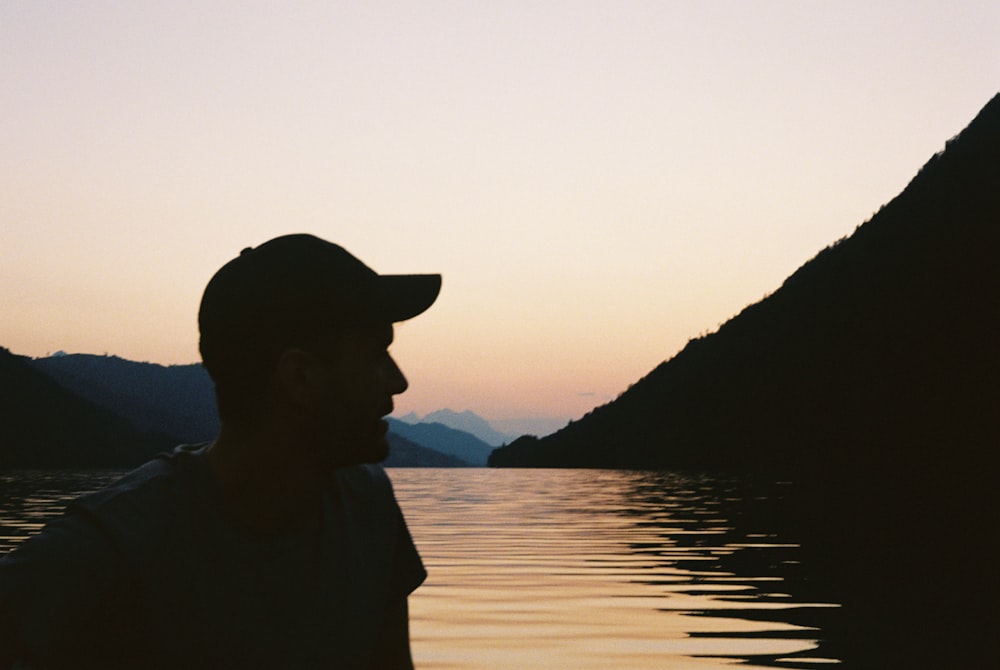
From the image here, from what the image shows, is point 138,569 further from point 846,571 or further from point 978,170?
point 978,170

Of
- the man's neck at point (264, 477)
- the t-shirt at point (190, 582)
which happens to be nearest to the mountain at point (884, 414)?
the t-shirt at point (190, 582)

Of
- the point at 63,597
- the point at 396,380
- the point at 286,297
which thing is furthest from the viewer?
the point at 396,380

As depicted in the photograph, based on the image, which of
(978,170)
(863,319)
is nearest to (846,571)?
(978,170)

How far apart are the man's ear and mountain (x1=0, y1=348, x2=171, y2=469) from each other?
6266 inches

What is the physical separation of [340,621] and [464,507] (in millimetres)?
42425

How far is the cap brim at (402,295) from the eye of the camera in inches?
97.7

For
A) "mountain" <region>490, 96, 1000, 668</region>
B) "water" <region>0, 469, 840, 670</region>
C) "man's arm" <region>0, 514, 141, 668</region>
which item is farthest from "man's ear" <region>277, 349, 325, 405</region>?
"mountain" <region>490, 96, 1000, 668</region>

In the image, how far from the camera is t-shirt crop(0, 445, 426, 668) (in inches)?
81.2

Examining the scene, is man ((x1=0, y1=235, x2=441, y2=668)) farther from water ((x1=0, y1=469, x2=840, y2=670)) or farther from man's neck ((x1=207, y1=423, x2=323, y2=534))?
water ((x1=0, y1=469, x2=840, y2=670))

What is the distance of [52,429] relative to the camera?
171 m

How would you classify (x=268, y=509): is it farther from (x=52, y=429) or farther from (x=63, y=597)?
(x=52, y=429)

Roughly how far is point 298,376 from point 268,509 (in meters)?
0.31

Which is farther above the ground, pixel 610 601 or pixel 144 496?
pixel 144 496

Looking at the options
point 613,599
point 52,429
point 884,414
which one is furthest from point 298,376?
point 52,429
